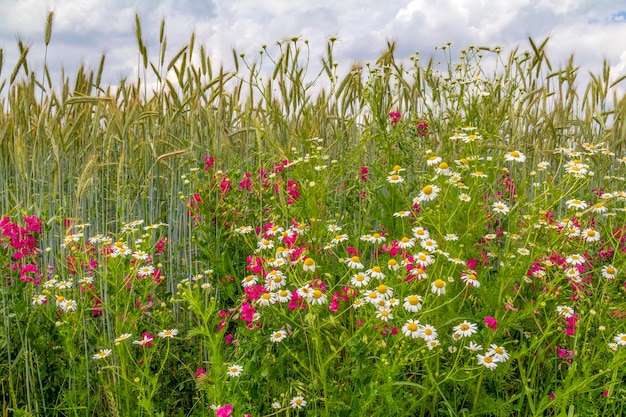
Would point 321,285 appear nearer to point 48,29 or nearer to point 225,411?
point 225,411

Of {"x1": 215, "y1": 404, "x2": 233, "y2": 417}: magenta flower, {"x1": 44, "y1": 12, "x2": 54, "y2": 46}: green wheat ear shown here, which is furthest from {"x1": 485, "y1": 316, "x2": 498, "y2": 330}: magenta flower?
{"x1": 44, "y1": 12, "x2": 54, "y2": 46}: green wheat ear

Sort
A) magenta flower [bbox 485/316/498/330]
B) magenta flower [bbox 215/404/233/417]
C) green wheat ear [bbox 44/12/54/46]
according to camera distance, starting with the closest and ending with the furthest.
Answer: magenta flower [bbox 215/404/233/417] < magenta flower [bbox 485/316/498/330] < green wheat ear [bbox 44/12/54/46]

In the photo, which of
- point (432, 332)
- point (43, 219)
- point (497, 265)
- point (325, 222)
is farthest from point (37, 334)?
point (497, 265)

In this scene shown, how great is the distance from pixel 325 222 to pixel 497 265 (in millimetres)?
946

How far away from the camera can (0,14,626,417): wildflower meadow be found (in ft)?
5.30

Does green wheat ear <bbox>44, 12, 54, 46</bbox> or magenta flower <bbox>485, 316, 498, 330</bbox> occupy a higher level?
green wheat ear <bbox>44, 12, 54, 46</bbox>

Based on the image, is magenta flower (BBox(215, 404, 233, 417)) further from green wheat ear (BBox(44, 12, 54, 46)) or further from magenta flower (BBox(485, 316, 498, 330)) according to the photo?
green wheat ear (BBox(44, 12, 54, 46))

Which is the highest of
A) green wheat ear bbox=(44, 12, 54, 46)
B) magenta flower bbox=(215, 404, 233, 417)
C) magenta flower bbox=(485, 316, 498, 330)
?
green wheat ear bbox=(44, 12, 54, 46)

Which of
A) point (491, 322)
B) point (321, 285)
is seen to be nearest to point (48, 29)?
point (321, 285)

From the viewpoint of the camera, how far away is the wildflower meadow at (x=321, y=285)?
1615mm

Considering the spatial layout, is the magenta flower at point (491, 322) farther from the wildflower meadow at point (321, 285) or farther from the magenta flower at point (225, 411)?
the magenta flower at point (225, 411)

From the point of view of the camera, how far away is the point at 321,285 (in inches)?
65.5

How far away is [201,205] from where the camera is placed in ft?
6.96

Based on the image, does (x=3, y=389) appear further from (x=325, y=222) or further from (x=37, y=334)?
(x=325, y=222)
